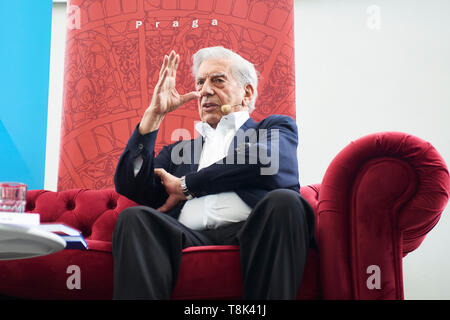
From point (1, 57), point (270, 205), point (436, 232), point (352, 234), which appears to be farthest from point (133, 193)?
point (436, 232)

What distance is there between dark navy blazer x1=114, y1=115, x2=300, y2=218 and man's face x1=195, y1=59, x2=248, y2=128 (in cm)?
12

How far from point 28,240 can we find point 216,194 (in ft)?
2.41

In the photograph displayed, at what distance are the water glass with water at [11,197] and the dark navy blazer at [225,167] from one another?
19.9 inches

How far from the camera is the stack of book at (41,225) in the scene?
1.07 metres

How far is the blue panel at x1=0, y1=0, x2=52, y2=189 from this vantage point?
2736mm

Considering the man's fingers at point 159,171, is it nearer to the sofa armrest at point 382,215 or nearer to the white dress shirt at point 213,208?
the white dress shirt at point 213,208

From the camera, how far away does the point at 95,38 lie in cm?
278

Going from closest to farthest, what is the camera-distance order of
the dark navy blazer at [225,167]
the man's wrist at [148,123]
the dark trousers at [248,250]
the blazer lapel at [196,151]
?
the dark trousers at [248,250] < the dark navy blazer at [225,167] < the man's wrist at [148,123] < the blazer lapel at [196,151]

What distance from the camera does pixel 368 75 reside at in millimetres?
3270

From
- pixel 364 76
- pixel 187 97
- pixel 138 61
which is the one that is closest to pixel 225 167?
pixel 187 97

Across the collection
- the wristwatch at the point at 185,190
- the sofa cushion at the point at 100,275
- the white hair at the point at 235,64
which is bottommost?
the sofa cushion at the point at 100,275

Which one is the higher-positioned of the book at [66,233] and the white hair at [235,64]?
the white hair at [235,64]

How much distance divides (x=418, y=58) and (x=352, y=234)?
2167 mm

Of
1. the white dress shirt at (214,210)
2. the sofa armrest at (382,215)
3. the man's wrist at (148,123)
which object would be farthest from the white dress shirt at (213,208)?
the sofa armrest at (382,215)
